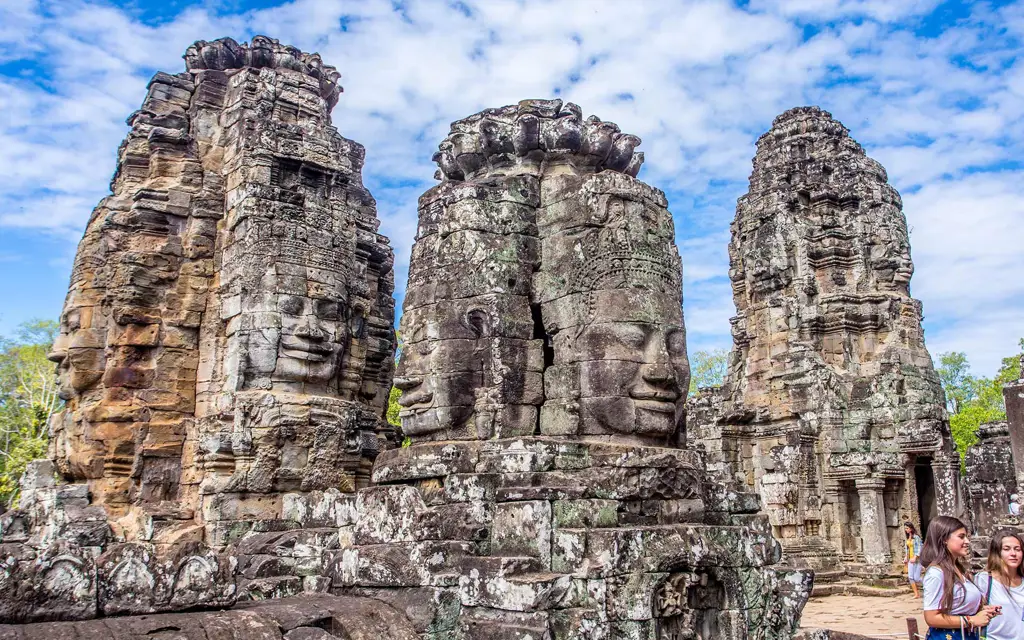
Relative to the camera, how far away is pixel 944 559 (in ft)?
15.6

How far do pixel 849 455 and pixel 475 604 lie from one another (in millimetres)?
13291

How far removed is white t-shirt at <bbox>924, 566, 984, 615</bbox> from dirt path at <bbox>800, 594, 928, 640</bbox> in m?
6.35

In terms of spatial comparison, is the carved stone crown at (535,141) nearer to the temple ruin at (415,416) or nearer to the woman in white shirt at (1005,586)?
the temple ruin at (415,416)

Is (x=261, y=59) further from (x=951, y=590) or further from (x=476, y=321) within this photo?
(x=951, y=590)

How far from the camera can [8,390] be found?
29766 millimetres

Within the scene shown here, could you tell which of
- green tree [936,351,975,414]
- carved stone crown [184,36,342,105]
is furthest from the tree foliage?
carved stone crown [184,36,342,105]

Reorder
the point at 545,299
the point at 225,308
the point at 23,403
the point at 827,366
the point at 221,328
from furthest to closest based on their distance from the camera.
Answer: the point at 23,403
the point at 827,366
the point at 221,328
the point at 225,308
the point at 545,299

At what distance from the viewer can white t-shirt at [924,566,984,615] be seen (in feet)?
15.3

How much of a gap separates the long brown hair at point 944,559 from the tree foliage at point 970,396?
2589 centimetres

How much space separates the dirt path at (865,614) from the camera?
37.6 feet

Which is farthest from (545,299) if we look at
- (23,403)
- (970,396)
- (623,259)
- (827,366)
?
(970,396)

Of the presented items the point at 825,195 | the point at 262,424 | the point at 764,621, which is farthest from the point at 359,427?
the point at 825,195

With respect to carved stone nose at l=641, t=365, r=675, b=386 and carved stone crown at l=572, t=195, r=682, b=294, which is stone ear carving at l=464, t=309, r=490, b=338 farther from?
carved stone nose at l=641, t=365, r=675, b=386

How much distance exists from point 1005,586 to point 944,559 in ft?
1.38
